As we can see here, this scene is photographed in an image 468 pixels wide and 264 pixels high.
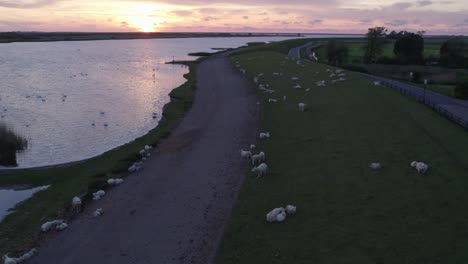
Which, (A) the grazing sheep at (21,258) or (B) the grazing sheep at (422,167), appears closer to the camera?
(A) the grazing sheep at (21,258)

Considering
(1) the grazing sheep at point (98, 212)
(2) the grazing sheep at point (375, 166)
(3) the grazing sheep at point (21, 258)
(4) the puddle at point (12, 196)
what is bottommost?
(4) the puddle at point (12, 196)

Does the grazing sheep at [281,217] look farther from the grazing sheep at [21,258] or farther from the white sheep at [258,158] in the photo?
the grazing sheep at [21,258]

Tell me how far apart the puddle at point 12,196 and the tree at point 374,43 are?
272ft

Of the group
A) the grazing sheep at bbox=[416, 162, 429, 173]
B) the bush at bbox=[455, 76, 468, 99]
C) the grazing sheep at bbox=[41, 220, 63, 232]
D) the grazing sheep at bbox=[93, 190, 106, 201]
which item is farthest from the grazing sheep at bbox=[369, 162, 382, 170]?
the bush at bbox=[455, 76, 468, 99]

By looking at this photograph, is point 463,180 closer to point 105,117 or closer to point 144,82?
point 105,117

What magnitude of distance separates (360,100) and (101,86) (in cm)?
4469

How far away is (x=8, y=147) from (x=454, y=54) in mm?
82768

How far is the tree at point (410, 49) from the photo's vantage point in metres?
85.1

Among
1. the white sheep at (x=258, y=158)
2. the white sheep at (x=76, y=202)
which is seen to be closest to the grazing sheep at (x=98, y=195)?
the white sheep at (x=76, y=202)

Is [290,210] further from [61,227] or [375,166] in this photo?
[61,227]

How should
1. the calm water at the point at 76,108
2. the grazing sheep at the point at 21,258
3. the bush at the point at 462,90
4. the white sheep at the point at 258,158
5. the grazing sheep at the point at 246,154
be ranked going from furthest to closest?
the bush at the point at 462,90 < the calm water at the point at 76,108 < the grazing sheep at the point at 246,154 < the white sheep at the point at 258,158 < the grazing sheep at the point at 21,258

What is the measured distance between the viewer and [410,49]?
8769cm

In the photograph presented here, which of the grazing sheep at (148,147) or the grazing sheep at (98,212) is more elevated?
the grazing sheep at (148,147)

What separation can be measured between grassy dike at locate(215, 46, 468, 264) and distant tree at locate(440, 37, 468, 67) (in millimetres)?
53639
